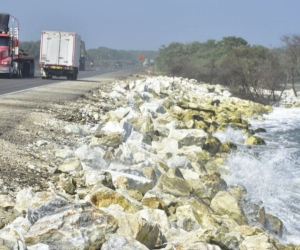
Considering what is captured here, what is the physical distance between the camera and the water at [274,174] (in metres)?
11.9

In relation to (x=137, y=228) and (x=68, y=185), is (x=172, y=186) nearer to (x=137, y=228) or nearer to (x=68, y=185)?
(x=68, y=185)

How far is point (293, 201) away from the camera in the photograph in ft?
42.7

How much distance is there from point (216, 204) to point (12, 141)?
13.4ft

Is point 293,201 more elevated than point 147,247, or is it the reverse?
point 147,247

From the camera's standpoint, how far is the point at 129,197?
8594 mm

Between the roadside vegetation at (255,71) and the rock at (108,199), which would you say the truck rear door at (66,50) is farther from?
the rock at (108,199)

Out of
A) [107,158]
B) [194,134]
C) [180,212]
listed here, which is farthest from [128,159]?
[194,134]

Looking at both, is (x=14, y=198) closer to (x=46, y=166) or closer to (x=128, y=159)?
(x=46, y=166)

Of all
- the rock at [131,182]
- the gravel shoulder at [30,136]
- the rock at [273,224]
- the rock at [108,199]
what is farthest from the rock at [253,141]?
the rock at [108,199]

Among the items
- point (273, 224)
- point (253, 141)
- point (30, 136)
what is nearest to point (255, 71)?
point (253, 141)

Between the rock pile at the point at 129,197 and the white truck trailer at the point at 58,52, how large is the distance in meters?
22.2

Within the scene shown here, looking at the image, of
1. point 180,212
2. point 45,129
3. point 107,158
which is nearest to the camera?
point 180,212

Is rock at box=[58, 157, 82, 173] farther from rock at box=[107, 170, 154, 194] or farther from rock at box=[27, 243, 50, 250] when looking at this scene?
rock at box=[27, 243, 50, 250]

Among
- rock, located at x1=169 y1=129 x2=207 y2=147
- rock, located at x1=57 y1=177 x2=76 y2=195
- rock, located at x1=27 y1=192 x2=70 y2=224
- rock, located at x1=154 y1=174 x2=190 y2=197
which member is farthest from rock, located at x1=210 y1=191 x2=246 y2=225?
rock, located at x1=169 y1=129 x2=207 y2=147
